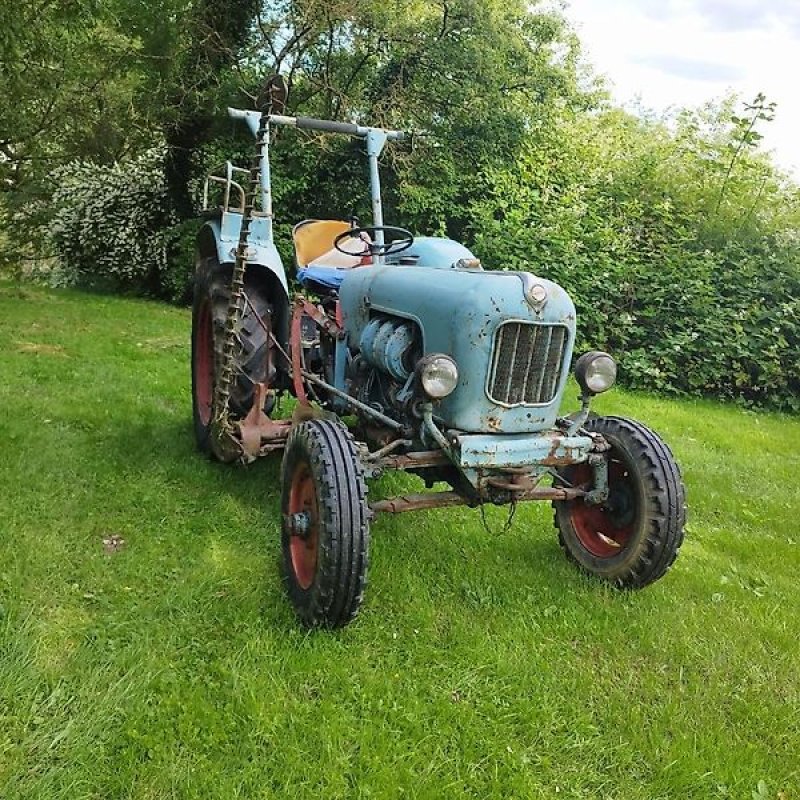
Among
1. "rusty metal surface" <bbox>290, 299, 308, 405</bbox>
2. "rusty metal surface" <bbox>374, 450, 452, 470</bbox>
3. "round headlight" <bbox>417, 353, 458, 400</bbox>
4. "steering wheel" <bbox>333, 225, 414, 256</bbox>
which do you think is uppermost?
"steering wheel" <bbox>333, 225, 414, 256</bbox>

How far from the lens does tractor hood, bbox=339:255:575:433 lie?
2.62 metres

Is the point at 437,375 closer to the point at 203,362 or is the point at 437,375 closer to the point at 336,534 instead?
the point at 336,534

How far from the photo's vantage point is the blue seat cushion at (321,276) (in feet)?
12.9

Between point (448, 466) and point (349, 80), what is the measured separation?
714 centimetres

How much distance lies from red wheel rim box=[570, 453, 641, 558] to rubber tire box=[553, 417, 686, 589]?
38 mm

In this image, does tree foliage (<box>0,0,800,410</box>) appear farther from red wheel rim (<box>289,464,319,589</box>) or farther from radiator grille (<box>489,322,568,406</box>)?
red wheel rim (<box>289,464,319,589</box>)

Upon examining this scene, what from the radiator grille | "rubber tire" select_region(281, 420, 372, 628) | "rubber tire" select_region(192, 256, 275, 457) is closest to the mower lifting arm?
"rubber tire" select_region(192, 256, 275, 457)

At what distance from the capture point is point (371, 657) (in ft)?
8.25

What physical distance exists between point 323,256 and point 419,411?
170 centimetres

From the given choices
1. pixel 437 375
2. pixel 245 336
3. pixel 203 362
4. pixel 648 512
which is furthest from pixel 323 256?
pixel 648 512

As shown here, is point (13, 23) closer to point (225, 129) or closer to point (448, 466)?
point (225, 129)

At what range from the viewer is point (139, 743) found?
202 centimetres

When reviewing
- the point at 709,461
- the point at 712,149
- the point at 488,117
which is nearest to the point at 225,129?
the point at 488,117

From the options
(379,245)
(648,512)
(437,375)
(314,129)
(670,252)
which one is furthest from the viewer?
(670,252)
